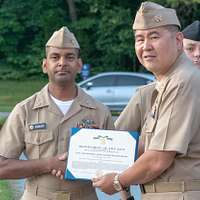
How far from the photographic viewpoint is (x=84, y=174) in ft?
14.8

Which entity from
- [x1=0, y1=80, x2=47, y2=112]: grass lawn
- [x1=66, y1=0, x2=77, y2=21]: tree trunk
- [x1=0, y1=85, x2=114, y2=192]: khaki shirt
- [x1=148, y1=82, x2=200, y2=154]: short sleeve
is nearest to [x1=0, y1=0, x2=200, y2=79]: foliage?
[x1=66, y1=0, x2=77, y2=21]: tree trunk

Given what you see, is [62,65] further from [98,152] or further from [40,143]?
[98,152]

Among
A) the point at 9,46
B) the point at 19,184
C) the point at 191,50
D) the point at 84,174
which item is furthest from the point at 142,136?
the point at 9,46

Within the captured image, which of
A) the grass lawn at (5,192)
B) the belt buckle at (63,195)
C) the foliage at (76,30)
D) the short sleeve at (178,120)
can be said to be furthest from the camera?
the foliage at (76,30)

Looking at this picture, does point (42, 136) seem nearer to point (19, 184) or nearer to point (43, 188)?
point (43, 188)

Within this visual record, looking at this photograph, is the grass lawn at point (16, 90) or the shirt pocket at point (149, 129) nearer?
the shirt pocket at point (149, 129)

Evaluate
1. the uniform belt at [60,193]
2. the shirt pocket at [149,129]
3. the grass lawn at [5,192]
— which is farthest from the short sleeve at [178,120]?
the grass lawn at [5,192]

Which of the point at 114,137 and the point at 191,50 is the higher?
the point at 191,50

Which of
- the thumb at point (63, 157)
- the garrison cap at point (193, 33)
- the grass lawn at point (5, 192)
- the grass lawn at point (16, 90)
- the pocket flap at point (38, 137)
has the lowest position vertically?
the grass lawn at point (16, 90)

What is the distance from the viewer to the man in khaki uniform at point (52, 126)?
475 centimetres

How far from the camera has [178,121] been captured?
12.5ft

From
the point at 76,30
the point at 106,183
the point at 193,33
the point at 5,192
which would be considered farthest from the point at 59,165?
the point at 76,30

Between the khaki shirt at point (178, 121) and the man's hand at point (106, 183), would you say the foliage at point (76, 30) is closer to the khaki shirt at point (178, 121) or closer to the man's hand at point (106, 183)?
the man's hand at point (106, 183)

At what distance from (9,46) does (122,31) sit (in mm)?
8244
